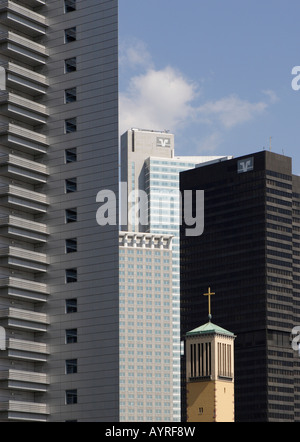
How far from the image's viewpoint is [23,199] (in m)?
150

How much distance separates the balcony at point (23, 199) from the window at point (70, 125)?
1102 centimetres

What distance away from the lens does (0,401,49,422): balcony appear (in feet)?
461

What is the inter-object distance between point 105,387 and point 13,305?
18838 mm

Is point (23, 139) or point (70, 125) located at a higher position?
point (70, 125)

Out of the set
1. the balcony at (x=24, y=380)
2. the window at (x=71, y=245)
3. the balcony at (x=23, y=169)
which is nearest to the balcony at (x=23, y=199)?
the balcony at (x=23, y=169)

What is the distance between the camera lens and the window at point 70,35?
15712 cm

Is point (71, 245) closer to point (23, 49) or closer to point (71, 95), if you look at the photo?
point (71, 95)

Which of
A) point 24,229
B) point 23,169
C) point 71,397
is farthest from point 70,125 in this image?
point 71,397

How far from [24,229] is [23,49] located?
2916 centimetres

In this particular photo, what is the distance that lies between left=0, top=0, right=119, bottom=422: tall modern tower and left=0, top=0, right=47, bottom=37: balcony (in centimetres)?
22

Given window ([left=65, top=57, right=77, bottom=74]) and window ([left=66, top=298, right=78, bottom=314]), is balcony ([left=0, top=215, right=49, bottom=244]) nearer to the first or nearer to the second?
window ([left=66, top=298, right=78, bottom=314])

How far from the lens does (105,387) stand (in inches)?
5571
